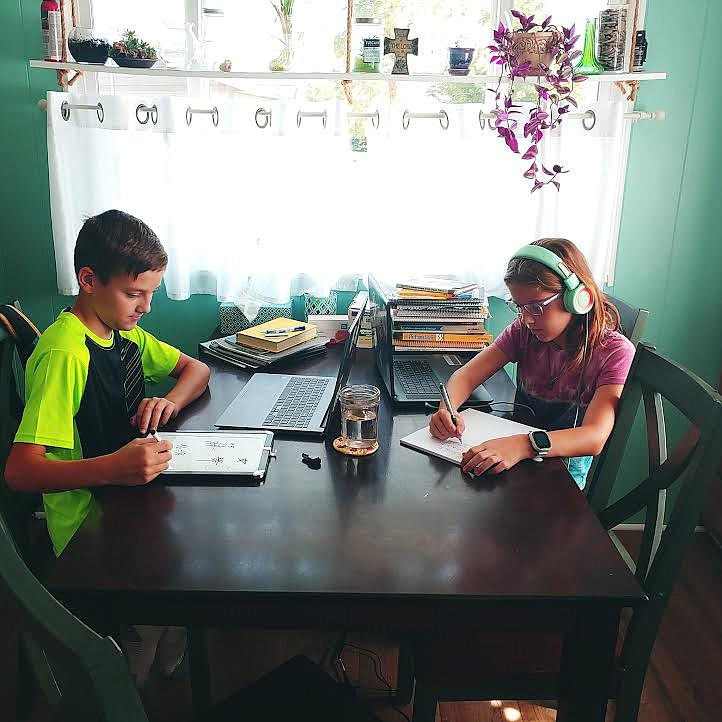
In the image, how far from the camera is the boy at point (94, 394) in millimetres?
1343

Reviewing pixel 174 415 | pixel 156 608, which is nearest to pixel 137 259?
pixel 174 415

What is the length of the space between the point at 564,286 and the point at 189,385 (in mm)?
975

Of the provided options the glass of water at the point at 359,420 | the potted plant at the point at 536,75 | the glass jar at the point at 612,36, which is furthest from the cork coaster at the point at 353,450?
the glass jar at the point at 612,36

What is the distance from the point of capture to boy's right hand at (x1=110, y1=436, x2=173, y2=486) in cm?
132

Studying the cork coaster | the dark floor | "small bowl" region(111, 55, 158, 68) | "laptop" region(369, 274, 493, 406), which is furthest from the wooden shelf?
the dark floor

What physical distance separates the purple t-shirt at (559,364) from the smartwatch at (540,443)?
29 centimetres

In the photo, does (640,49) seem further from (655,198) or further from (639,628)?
(639,628)

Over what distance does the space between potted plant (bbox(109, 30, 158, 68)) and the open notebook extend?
4.65 ft

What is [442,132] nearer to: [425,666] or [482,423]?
[482,423]

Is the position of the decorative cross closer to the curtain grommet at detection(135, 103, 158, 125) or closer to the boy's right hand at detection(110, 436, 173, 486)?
the curtain grommet at detection(135, 103, 158, 125)

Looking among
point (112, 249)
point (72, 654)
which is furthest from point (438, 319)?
point (72, 654)

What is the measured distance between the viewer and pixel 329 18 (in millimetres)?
2342

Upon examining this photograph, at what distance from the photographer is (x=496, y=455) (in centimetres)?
145

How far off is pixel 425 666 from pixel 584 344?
88 centimetres
